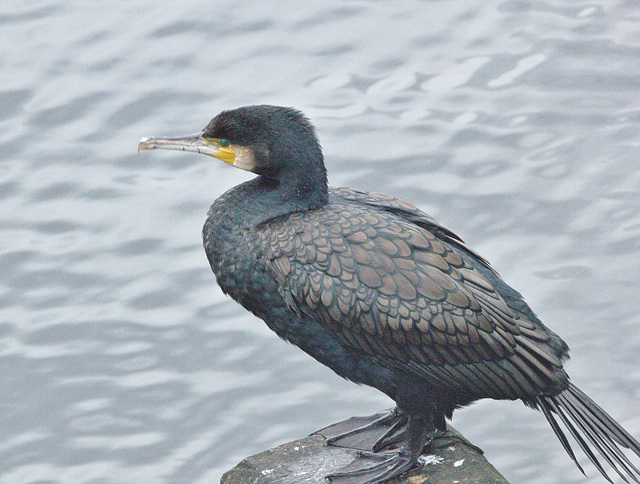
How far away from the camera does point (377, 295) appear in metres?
5.02

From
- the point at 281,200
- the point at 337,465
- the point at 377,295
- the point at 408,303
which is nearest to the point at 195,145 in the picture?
the point at 281,200

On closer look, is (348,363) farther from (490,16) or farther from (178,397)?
(490,16)

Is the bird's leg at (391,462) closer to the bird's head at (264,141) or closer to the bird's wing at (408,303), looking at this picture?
the bird's wing at (408,303)

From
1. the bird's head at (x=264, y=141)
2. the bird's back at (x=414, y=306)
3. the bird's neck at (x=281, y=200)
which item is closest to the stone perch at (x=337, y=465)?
the bird's back at (x=414, y=306)

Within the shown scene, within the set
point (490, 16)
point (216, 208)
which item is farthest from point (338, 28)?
point (216, 208)

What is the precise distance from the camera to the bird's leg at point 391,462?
207 inches

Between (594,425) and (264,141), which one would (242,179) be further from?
(594,425)

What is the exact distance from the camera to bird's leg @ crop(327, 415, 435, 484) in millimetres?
5250

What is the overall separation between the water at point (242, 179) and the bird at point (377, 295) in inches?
87.5

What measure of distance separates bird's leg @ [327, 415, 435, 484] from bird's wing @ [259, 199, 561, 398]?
309 mm

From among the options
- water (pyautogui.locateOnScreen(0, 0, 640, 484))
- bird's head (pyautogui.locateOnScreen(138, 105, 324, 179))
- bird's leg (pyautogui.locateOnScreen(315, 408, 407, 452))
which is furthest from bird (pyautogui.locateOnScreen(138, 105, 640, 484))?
water (pyautogui.locateOnScreen(0, 0, 640, 484))

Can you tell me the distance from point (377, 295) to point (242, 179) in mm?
4027

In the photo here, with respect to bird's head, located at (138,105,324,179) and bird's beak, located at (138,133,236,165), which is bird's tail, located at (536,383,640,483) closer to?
bird's head, located at (138,105,324,179)

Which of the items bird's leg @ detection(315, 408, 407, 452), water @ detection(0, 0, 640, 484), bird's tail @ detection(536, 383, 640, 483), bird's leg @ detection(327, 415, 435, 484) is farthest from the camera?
water @ detection(0, 0, 640, 484)
